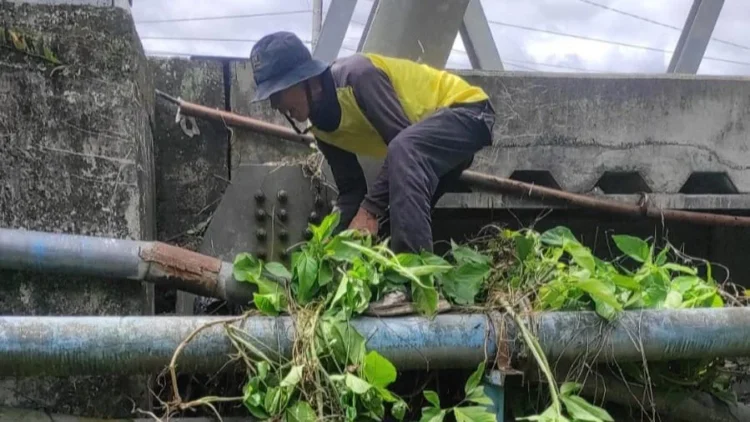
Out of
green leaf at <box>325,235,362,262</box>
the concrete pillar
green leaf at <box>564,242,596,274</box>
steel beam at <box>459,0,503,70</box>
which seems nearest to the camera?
green leaf at <box>325,235,362,262</box>

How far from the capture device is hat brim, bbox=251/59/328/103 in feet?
10.2

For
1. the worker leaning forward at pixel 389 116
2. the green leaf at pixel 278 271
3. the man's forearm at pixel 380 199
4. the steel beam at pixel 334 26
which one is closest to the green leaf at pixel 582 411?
the worker leaning forward at pixel 389 116

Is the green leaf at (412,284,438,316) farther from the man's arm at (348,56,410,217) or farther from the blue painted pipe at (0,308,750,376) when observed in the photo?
the man's arm at (348,56,410,217)

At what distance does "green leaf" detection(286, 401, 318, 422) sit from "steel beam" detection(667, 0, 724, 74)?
21.9 feet

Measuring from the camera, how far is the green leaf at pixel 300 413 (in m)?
2.14

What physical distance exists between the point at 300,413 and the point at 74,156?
132 centimetres

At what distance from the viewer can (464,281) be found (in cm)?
252

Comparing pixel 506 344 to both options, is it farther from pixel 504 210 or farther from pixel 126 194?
pixel 504 210

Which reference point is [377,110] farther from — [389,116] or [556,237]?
[556,237]

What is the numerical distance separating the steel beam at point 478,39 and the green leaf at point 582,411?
474 cm

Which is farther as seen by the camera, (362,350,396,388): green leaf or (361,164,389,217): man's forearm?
(361,164,389,217): man's forearm

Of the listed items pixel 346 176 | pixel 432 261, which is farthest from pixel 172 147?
pixel 432 261

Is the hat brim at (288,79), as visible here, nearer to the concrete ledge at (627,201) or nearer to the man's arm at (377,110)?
the man's arm at (377,110)

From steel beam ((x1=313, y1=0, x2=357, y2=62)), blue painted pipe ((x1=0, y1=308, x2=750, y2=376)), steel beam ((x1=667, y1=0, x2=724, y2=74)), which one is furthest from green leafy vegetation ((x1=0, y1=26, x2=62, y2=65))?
steel beam ((x1=667, y1=0, x2=724, y2=74))
